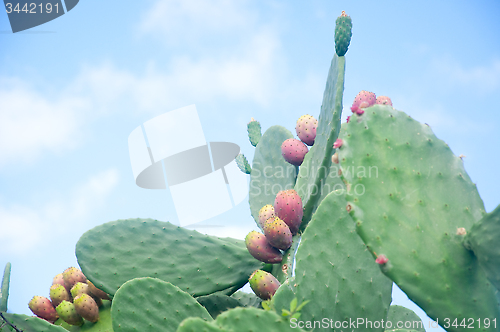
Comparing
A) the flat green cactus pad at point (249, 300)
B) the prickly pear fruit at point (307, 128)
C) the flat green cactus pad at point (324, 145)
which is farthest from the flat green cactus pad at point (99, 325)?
the prickly pear fruit at point (307, 128)

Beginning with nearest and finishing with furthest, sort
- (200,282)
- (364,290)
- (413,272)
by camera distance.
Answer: (413,272)
(364,290)
(200,282)

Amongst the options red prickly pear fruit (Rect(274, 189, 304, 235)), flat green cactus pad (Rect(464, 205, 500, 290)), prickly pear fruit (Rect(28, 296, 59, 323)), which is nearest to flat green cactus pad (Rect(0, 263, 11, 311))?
prickly pear fruit (Rect(28, 296, 59, 323))

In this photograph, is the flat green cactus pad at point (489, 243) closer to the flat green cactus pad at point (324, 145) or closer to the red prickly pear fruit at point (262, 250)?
the flat green cactus pad at point (324, 145)

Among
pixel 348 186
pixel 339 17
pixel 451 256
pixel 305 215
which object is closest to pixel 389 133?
pixel 348 186

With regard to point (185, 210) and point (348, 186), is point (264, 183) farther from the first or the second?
point (348, 186)

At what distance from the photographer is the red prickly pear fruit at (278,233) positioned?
1646mm

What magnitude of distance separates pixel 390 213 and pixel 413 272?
6.2 inches

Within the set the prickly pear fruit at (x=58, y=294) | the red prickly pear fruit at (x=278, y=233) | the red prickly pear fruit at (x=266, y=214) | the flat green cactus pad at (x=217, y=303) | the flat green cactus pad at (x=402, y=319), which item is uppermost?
Answer: the red prickly pear fruit at (x=266, y=214)

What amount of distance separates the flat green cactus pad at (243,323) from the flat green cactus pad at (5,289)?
1.46 meters

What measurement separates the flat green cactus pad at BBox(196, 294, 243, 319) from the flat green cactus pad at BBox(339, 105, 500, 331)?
1.01 meters

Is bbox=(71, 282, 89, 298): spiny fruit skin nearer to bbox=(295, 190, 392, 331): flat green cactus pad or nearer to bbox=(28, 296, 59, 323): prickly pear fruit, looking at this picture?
bbox=(28, 296, 59, 323): prickly pear fruit

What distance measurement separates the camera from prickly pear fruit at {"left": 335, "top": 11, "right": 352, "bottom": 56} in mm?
1770

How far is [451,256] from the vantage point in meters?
1.07

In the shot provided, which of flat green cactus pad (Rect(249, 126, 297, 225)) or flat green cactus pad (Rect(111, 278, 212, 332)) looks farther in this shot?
flat green cactus pad (Rect(249, 126, 297, 225))
